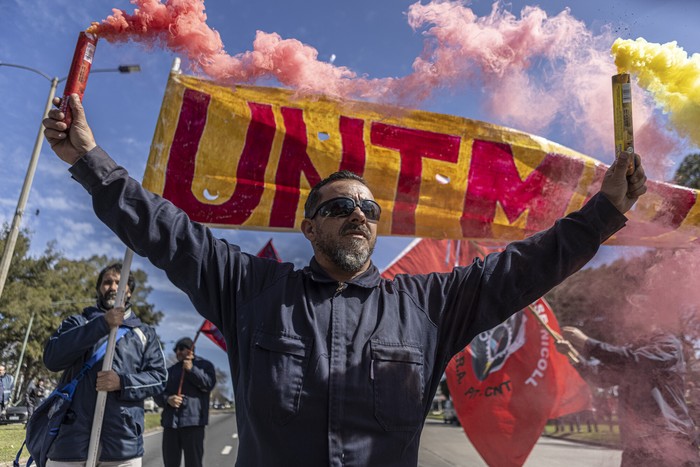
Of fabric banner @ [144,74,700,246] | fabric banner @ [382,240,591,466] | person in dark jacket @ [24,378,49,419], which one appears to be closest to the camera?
fabric banner @ [144,74,700,246]

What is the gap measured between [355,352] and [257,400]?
34 centimetres

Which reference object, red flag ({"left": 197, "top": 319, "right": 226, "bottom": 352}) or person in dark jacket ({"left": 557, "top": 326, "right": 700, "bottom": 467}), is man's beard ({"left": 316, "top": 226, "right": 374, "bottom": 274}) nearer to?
person in dark jacket ({"left": 557, "top": 326, "right": 700, "bottom": 467})

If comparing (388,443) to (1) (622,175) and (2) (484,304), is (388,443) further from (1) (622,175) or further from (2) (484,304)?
(1) (622,175)

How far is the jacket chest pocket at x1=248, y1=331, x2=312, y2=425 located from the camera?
176cm

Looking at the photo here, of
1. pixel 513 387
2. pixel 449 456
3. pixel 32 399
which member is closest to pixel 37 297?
pixel 32 399

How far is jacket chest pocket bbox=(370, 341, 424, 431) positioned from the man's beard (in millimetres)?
336

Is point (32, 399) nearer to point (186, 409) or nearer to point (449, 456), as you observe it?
point (449, 456)

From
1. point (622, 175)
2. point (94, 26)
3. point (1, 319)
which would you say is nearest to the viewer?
point (622, 175)

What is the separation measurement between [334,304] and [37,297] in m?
34.3

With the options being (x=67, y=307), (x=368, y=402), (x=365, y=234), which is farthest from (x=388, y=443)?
(x=67, y=307)

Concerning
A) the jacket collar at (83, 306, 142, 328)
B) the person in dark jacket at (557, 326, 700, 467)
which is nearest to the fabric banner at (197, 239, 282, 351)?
the jacket collar at (83, 306, 142, 328)

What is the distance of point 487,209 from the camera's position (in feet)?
16.2

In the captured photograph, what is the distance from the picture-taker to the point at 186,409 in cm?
654

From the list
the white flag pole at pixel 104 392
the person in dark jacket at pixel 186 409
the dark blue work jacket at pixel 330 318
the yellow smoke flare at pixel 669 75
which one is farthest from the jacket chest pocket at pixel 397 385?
the person in dark jacket at pixel 186 409
